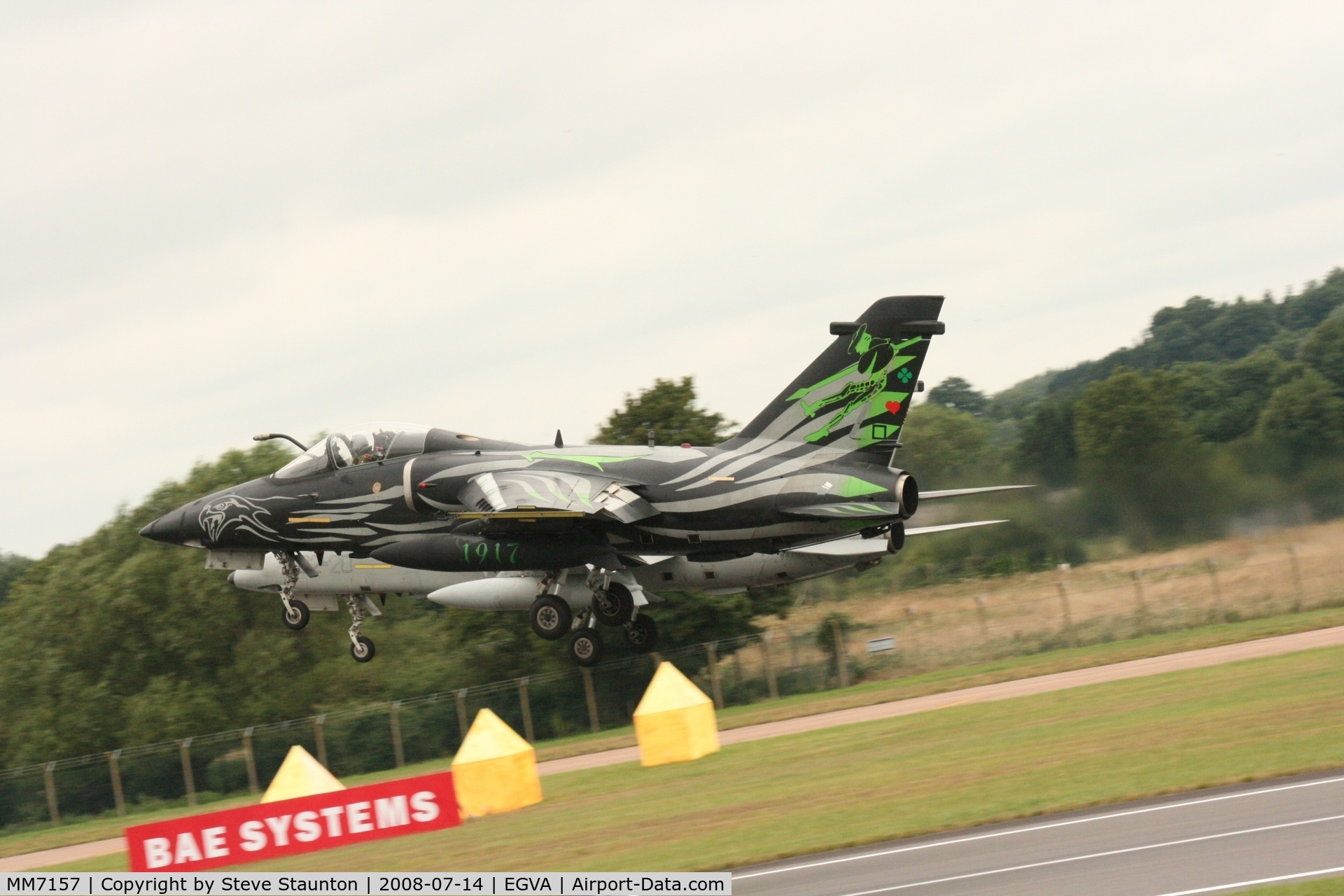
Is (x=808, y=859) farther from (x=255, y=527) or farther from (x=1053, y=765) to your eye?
(x=255, y=527)

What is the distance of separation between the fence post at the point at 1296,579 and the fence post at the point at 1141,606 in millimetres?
3258

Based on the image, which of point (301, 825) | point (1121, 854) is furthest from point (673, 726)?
point (1121, 854)

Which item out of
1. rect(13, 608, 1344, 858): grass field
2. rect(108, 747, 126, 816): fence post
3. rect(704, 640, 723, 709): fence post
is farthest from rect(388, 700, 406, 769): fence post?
rect(704, 640, 723, 709): fence post

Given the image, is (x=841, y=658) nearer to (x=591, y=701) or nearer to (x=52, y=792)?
(x=591, y=701)

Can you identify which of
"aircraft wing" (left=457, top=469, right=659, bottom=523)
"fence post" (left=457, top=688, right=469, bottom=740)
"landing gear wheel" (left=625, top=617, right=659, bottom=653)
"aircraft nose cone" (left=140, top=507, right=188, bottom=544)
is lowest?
"fence post" (left=457, top=688, right=469, bottom=740)

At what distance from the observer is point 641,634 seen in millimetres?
28234

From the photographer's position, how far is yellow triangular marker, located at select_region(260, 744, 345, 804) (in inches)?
827

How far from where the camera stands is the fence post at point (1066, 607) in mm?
32812

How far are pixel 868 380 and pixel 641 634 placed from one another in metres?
7.12

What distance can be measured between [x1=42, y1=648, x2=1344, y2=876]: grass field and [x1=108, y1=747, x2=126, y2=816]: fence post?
10.4m

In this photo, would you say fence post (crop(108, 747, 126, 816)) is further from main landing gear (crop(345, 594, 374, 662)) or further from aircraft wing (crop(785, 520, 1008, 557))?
aircraft wing (crop(785, 520, 1008, 557))

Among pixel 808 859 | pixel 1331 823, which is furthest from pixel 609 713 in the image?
pixel 1331 823

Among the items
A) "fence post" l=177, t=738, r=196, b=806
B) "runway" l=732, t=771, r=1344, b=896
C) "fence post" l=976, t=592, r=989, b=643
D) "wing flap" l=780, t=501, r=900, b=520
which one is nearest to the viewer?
"runway" l=732, t=771, r=1344, b=896

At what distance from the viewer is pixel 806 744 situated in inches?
923
